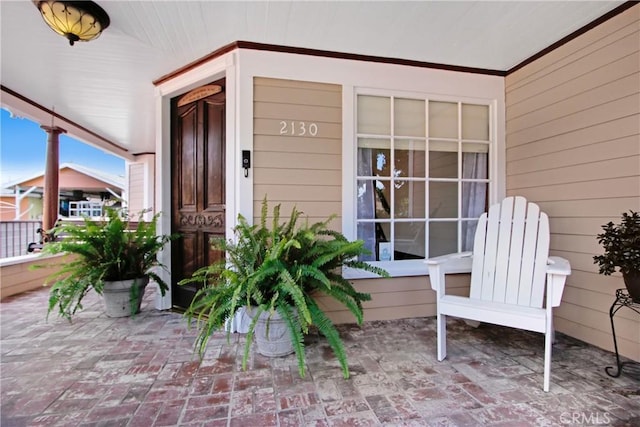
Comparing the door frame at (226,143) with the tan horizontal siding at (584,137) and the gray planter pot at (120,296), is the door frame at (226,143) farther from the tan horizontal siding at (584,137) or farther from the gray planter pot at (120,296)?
the tan horizontal siding at (584,137)

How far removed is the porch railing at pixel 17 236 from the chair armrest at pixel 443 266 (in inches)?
225

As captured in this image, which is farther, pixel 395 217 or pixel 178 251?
pixel 178 251

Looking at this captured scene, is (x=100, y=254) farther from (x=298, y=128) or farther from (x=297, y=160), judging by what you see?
(x=298, y=128)

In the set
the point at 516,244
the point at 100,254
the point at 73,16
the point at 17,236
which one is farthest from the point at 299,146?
the point at 17,236

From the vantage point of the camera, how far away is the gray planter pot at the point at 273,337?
6.70 ft

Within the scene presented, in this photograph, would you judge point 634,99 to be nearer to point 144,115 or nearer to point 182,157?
point 182,157

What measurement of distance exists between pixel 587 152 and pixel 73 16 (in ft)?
12.2

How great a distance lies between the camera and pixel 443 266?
2143mm

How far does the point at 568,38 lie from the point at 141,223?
3879 millimetres

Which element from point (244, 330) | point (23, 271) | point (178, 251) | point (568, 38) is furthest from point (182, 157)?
point (568, 38)

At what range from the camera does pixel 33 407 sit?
151 cm

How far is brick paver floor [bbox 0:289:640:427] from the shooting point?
1.45 metres

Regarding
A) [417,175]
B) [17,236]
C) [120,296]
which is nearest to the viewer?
[120,296]

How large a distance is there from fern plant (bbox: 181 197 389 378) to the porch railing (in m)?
4.54
